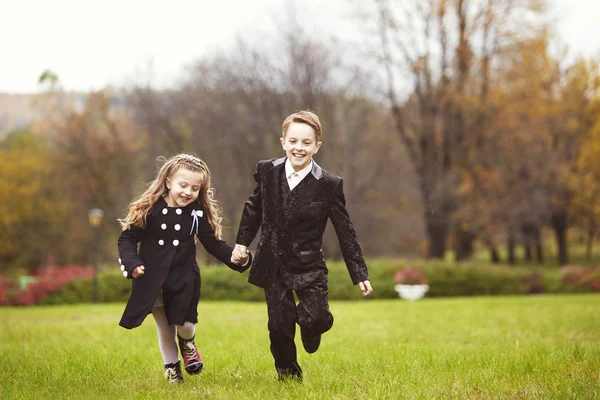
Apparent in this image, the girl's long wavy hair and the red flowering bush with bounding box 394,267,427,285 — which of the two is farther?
the red flowering bush with bounding box 394,267,427,285

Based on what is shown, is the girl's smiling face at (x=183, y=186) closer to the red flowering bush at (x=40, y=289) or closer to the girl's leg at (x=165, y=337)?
the girl's leg at (x=165, y=337)

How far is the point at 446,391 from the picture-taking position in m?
4.52

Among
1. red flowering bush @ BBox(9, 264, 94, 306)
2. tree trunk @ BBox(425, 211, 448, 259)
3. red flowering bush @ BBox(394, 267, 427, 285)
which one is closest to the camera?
red flowering bush @ BBox(394, 267, 427, 285)

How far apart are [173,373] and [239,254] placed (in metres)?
1.07

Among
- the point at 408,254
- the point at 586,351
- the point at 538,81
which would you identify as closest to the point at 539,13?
the point at 538,81

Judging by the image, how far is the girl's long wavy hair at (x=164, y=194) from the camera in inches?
203

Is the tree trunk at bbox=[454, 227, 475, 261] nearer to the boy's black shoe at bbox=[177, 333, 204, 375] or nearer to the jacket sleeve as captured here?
the boy's black shoe at bbox=[177, 333, 204, 375]

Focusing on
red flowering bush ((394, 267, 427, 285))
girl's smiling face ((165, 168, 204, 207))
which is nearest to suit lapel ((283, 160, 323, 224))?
girl's smiling face ((165, 168, 204, 207))

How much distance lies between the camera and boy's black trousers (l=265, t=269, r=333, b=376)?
4.84 metres

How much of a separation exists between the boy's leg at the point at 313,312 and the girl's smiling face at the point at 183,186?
1.12 metres

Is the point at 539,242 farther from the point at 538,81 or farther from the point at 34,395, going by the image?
the point at 34,395

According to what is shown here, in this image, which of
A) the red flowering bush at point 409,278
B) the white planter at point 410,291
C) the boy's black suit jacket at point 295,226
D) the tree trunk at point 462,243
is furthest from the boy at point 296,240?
the tree trunk at point 462,243

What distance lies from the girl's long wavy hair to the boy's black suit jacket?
438 mm

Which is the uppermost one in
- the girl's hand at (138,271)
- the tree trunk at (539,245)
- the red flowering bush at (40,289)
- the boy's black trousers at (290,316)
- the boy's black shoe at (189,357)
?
the girl's hand at (138,271)
